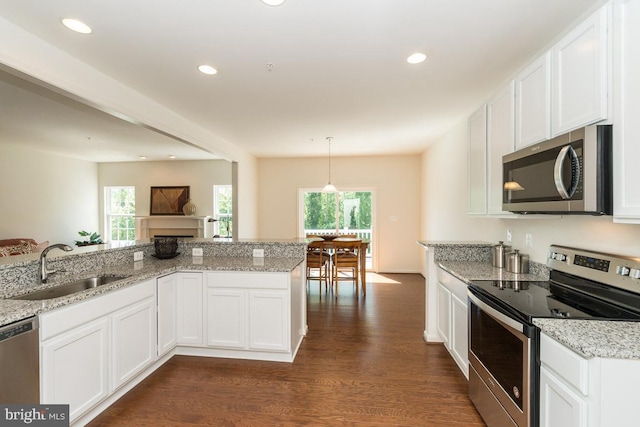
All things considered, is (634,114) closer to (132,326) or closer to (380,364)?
(380,364)

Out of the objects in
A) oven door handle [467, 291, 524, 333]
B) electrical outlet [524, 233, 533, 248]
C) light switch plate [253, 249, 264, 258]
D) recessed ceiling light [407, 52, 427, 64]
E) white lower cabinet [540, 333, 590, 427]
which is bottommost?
white lower cabinet [540, 333, 590, 427]

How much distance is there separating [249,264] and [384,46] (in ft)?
7.14

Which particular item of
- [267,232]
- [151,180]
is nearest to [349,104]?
[267,232]

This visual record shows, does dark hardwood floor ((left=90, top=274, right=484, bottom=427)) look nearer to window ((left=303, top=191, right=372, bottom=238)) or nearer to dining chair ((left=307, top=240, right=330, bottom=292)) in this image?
dining chair ((left=307, top=240, right=330, bottom=292))

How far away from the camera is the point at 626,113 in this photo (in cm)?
128

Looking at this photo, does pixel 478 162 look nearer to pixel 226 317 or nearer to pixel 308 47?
pixel 308 47

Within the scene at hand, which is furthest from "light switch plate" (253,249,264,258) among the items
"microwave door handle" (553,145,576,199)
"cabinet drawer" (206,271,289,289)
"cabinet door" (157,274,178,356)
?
"microwave door handle" (553,145,576,199)

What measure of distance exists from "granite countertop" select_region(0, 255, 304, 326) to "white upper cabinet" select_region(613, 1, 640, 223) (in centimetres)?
217

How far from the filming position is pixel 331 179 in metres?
6.64

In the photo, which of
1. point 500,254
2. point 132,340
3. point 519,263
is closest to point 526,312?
point 519,263

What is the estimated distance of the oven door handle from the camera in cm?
144

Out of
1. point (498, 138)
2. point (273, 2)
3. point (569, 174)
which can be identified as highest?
point (273, 2)

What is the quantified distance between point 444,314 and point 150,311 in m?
2.60

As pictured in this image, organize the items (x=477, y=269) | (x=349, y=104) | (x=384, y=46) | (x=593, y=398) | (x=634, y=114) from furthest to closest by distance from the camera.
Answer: (x=349, y=104) < (x=477, y=269) < (x=384, y=46) < (x=634, y=114) < (x=593, y=398)
